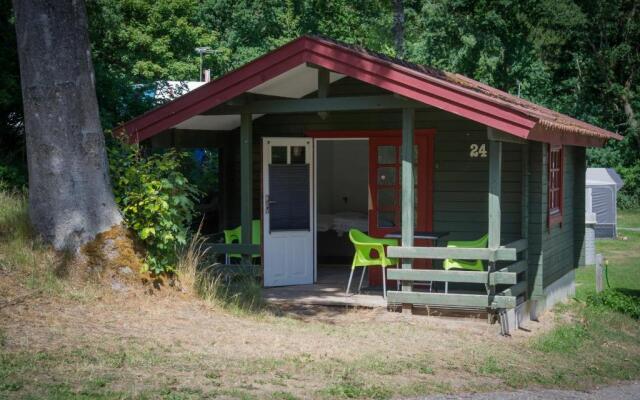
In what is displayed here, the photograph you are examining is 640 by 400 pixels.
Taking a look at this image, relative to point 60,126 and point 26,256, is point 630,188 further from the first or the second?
point 26,256

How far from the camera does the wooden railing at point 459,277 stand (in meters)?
9.35

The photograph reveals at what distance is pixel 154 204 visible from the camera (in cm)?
907

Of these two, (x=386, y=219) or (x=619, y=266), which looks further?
(x=619, y=266)

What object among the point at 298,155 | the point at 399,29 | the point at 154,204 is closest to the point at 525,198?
the point at 298,155

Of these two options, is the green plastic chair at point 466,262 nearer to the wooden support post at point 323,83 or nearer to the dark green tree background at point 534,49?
the wooden support post at point 323,83

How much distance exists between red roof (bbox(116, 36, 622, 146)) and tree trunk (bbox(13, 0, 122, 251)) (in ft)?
5.91

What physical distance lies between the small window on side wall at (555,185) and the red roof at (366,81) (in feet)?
2.23

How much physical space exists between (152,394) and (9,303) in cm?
255

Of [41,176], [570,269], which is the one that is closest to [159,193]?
[41,176]

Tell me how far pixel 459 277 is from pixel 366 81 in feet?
8.03

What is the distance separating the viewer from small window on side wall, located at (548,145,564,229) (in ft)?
37.8

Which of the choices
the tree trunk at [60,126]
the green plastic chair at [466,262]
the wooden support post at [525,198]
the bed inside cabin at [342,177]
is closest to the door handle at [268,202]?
the green plastic chair at [466,262]

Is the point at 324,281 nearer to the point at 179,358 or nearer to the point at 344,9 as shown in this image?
the point at 179,358

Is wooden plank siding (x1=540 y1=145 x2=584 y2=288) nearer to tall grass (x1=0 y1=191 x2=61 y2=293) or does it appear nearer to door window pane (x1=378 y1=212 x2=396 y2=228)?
door window pane (x1=378 y1=212 x2=396 y2=228)
